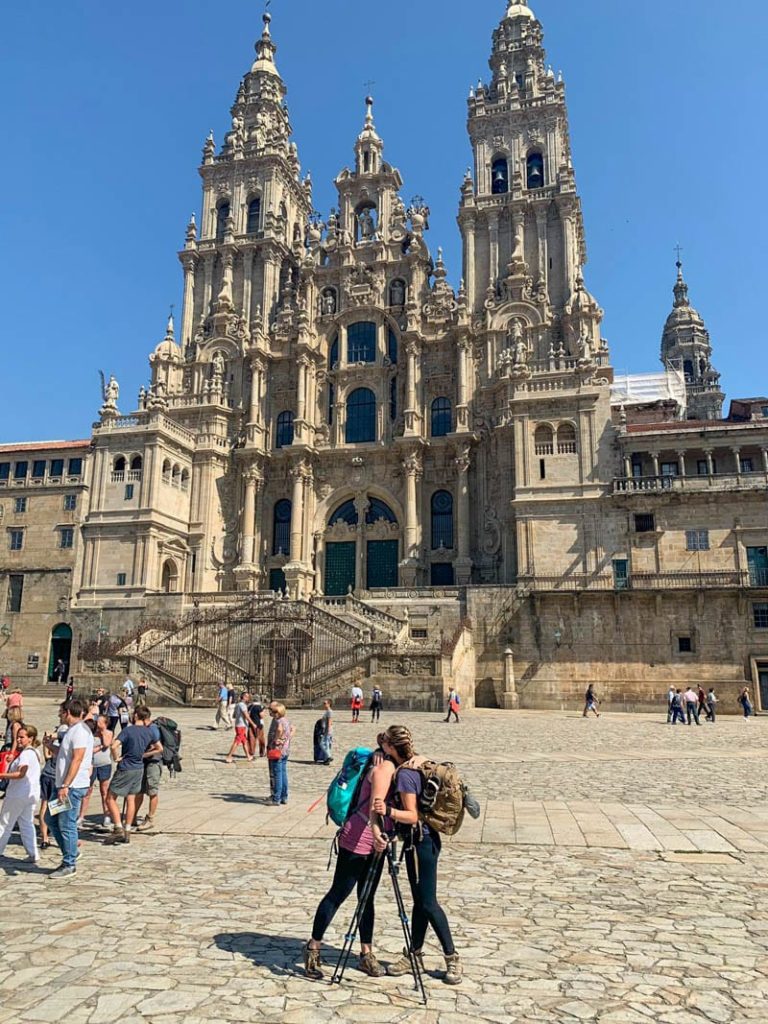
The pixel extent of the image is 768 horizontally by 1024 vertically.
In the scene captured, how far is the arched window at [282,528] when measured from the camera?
49.5 metres

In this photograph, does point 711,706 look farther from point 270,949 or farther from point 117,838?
point 270,949

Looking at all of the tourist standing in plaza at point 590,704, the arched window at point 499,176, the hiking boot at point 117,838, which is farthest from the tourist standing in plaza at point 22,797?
the arched window at point 499,176

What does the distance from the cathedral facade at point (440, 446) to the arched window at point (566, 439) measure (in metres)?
0.20

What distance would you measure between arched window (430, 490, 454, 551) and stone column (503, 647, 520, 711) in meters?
10.7

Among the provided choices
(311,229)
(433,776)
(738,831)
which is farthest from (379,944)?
(311,229)

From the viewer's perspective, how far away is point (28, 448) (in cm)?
4756

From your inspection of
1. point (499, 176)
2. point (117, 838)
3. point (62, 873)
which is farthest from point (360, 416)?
point (62, 873)

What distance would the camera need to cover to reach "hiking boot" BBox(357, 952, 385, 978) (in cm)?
581

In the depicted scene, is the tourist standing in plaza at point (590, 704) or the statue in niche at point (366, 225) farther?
the statue in niche at point (366, 225)

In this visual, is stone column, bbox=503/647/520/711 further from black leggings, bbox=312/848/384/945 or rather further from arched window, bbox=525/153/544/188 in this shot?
black leggings, bbox=312/848/384/945

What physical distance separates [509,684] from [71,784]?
30258 mm

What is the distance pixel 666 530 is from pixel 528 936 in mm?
33898

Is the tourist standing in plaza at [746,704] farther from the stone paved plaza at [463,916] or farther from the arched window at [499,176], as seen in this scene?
the arched window at [499,176]

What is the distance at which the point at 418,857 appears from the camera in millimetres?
5707
